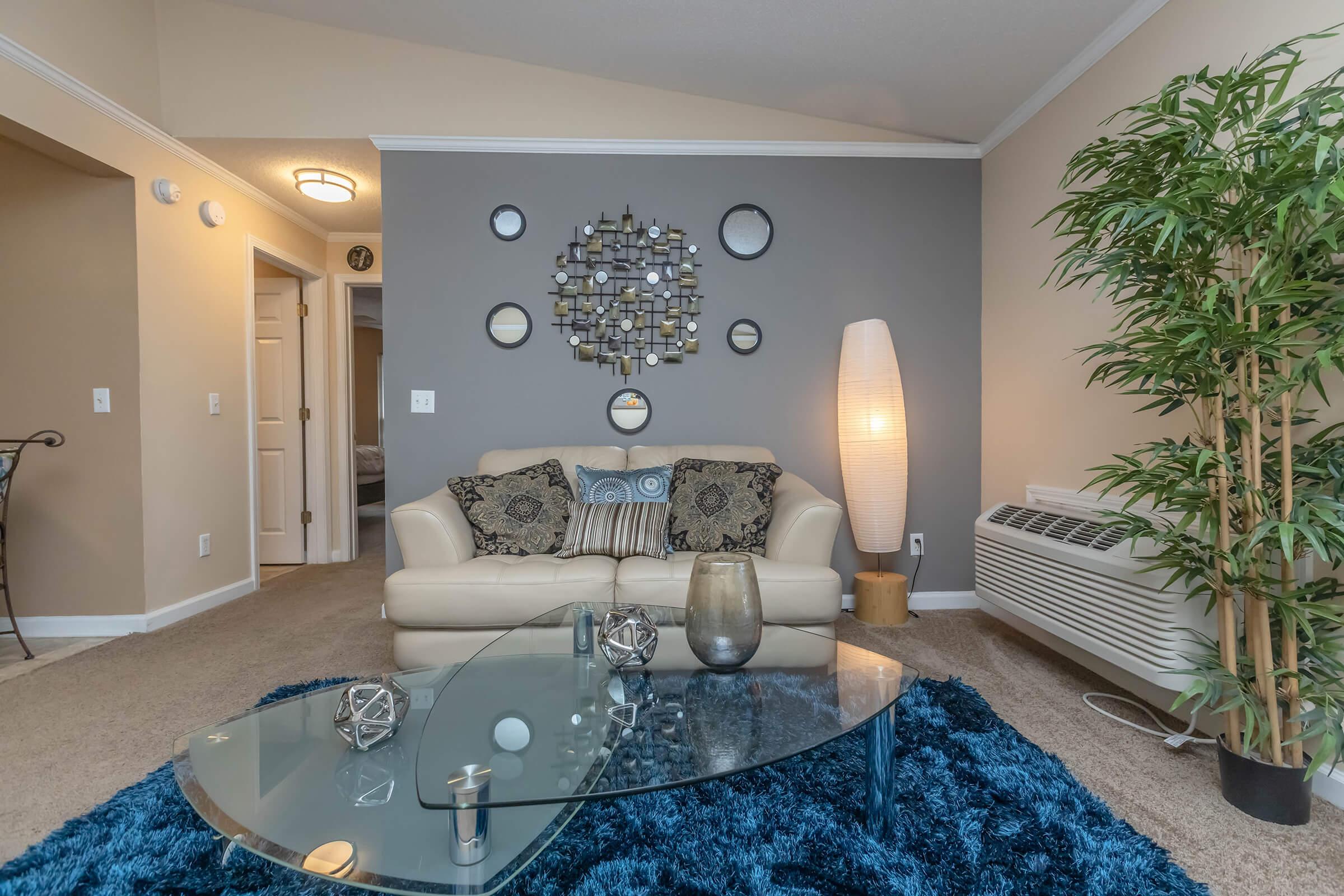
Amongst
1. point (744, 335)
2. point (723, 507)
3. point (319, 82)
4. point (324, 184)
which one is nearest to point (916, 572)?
point (723, 507)

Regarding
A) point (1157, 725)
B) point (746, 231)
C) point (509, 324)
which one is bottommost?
point (1157, 725)

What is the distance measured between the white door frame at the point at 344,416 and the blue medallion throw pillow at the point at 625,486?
268 centimetres

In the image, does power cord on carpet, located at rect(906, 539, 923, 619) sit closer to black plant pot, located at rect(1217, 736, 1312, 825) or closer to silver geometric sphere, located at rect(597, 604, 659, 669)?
black plant pot, located at rect(1217, 736, 1312, 825)

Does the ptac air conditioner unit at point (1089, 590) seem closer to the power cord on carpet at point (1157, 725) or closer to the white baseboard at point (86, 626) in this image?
the power cord on carpet at point (1157, 725)

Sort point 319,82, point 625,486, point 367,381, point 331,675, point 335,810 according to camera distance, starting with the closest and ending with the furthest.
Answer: point 335,810 < point 331,675 < point 625,486 < point 319,82 < point 367,381

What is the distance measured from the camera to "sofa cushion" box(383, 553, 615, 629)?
2.28 metres

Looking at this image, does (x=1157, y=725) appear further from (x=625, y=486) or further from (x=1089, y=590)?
(x=625, y=486)

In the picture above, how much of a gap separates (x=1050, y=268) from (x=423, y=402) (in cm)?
303

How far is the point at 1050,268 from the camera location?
2.77 meters

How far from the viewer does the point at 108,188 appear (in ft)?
9.86

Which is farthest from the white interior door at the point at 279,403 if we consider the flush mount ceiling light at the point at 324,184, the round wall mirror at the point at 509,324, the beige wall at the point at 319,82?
the round wall mirror at the point at 509,324

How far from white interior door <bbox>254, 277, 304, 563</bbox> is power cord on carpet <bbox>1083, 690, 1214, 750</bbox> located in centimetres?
479

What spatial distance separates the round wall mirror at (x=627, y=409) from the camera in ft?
11.0

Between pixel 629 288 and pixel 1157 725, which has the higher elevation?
pixel 629 288
